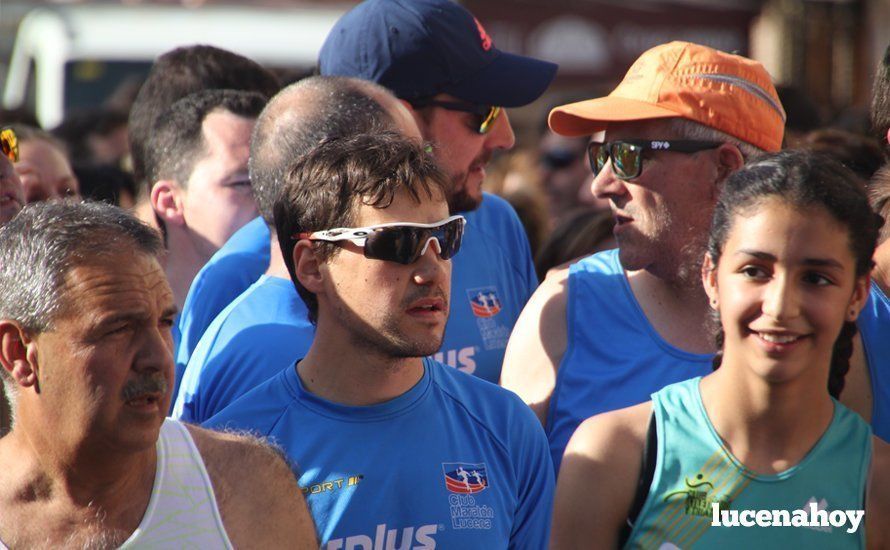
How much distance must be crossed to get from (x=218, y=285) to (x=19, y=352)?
139 cm

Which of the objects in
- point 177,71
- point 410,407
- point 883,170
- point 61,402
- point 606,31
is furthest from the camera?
point 606,31

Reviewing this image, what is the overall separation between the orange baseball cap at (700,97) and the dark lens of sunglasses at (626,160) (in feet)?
0.26

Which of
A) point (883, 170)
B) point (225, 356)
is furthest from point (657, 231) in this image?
point (225, 356)

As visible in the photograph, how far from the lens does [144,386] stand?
241 centimetres

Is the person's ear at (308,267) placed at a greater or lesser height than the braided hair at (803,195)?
lesser

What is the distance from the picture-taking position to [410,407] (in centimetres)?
282

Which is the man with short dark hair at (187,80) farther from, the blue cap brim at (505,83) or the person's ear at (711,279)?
the person's ear at (711,279)

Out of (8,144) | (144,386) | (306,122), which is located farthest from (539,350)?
(8,144)

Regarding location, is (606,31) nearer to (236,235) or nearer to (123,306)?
(236,235)

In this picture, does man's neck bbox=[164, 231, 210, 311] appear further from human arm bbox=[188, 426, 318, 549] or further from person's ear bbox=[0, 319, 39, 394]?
person's ear bbox=[0, 319, 39, 394]

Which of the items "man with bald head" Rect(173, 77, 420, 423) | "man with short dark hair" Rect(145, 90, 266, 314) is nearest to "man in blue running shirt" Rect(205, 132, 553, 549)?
"man with bald head" Rect(173, 77, 420, 423)

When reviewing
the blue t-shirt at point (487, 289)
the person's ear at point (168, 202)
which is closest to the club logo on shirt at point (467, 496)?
the blue t-shirt at point (487, 289)

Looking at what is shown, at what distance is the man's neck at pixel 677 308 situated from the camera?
3354mm

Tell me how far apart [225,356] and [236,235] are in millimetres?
887
